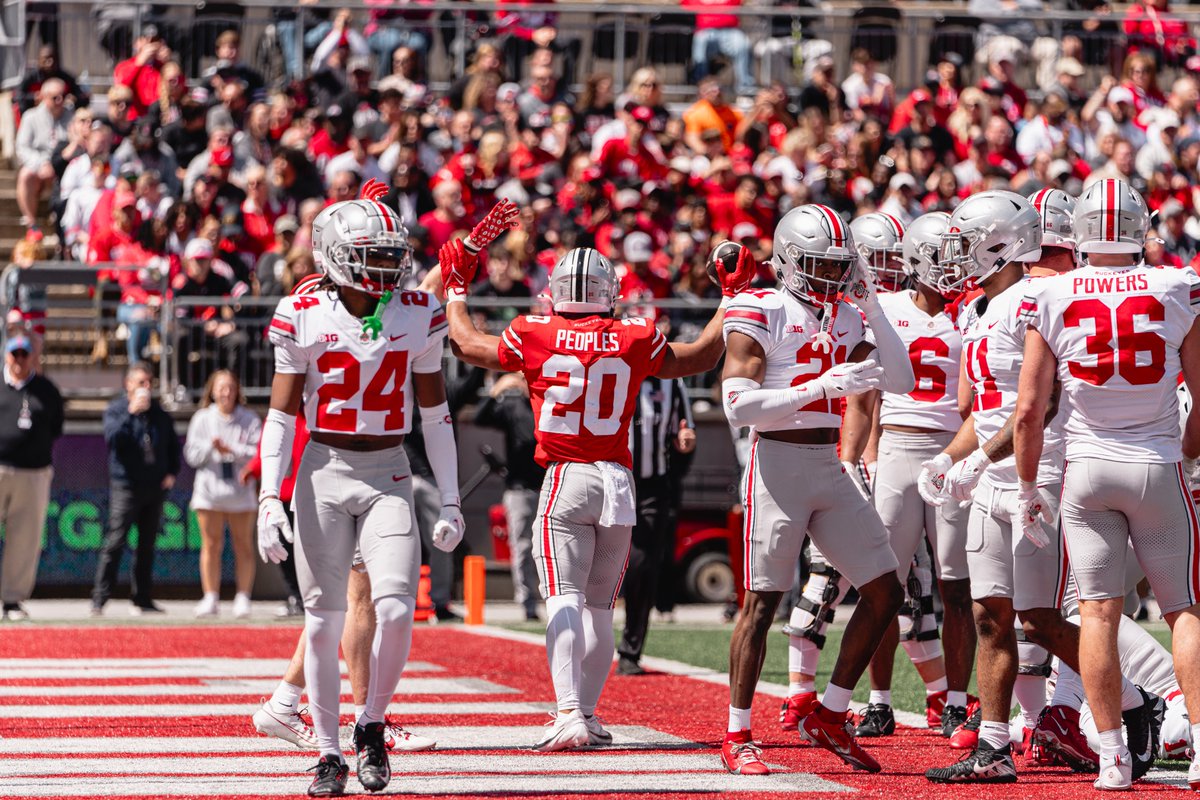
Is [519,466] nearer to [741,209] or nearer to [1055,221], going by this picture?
[741,209]

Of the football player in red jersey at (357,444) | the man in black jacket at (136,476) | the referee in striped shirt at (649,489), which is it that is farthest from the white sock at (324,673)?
the man in black jacket at (136,476)

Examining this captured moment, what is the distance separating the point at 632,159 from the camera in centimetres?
1864

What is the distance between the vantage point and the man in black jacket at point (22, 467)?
1503 centimetres

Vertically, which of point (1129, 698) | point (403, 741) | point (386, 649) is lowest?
point (403, 741)

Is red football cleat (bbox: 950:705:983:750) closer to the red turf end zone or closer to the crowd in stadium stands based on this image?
the red turf end zone

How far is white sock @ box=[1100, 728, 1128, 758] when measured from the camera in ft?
22.4

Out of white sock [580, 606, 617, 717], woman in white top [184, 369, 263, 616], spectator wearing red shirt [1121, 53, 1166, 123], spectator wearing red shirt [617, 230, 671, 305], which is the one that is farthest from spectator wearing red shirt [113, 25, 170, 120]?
white sock [580, 606, 617, 717]

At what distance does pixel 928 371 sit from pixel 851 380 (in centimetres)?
138

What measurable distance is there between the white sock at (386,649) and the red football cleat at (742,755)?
1347 millimetres

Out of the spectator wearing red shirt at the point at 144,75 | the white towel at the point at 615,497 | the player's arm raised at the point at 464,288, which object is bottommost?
the white towel at the point at 615,497

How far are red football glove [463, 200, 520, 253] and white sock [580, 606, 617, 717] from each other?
155 cm

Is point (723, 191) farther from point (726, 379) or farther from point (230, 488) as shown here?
point (726, 379)

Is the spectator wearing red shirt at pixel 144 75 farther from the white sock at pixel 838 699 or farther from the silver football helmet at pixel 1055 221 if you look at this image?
the white sock at pixel 838 699

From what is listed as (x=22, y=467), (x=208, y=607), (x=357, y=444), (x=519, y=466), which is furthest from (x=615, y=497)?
(x=22, y=467)
